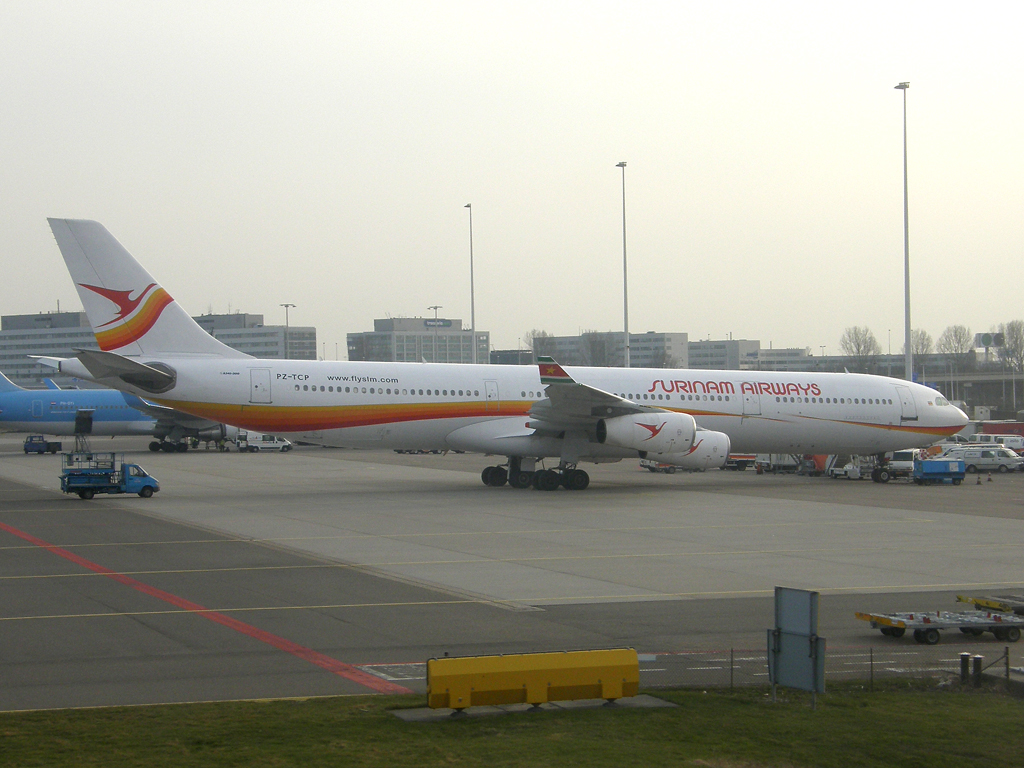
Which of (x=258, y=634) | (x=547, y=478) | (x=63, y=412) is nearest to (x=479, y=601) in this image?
(x=258, y=634)

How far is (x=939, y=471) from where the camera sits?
3878 centimetres

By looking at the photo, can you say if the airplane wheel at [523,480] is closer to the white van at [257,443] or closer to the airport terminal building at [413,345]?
the white van at [257,443]

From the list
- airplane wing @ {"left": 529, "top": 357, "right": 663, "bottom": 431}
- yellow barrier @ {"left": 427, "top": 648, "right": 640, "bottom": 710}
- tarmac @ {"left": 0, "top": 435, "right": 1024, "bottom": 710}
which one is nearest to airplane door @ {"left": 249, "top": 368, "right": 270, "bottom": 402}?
tarmac @ {"left": 0, "top": 435, "right": 1024, "bottom": 710}

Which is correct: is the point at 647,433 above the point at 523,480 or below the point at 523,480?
above

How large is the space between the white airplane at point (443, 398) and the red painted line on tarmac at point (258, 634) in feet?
39.1

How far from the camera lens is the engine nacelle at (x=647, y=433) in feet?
105

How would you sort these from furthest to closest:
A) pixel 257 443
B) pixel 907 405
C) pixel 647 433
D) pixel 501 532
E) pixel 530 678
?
pixel 257 443 < pixel 907 405 < pixel 647 433 < pixel 501 532 < pixel 530 678

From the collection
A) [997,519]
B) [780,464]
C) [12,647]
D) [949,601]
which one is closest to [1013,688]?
[949,601]

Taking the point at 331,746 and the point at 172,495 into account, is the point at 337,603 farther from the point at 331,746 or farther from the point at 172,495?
the point at 172,495

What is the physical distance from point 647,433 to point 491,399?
524cm

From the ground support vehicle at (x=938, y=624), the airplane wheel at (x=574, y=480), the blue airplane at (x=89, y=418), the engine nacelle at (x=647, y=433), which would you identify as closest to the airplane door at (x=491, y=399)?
the airplane wheel at (x=574, y=480)

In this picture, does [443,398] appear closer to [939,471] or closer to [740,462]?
[939,471]

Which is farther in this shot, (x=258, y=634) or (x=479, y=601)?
(x=479, y=601)

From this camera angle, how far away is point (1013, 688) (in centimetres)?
1039
